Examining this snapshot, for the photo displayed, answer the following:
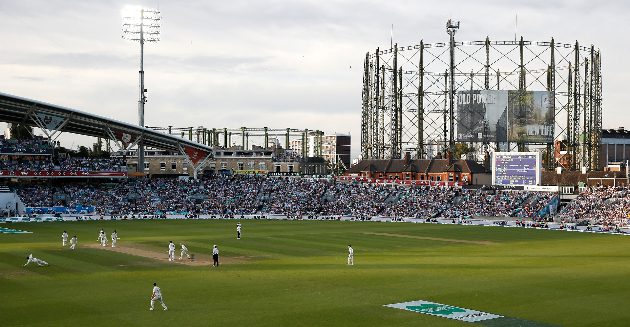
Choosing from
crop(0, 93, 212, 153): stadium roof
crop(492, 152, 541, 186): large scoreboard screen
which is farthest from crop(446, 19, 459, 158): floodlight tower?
crop(0, 93, 212, 153): stadium roof

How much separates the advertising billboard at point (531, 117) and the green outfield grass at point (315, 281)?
4766 centimetres

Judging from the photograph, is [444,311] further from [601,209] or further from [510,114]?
[510,114]

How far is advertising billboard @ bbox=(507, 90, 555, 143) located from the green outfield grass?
1876 inches

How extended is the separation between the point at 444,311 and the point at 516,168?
69.2 metres

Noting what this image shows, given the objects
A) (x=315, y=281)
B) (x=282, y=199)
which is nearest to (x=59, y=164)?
(x=282, y=199)

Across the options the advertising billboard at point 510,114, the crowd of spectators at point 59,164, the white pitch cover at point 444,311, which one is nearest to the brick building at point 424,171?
the advertising billboard at point 510,114

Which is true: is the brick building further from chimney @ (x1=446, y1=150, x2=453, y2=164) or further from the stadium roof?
the stadium roof

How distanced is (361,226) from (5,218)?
40114mm

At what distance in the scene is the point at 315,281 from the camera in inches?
1449

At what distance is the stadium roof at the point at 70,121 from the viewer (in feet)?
275

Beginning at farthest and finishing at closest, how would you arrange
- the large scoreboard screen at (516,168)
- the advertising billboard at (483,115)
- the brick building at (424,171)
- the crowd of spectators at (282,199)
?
the brick building at (424,171) → the advertising billboard at (483,115) → the large scoreboard screen at (516,168) → the crowd of spectators at (282,199)

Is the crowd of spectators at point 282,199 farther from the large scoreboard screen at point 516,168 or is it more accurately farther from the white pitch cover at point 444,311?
the white pitch cover at point 444,311

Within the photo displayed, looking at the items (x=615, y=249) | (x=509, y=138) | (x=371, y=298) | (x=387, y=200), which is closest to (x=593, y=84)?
(x=509, y=138)

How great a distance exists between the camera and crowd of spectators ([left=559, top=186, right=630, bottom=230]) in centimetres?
7819
